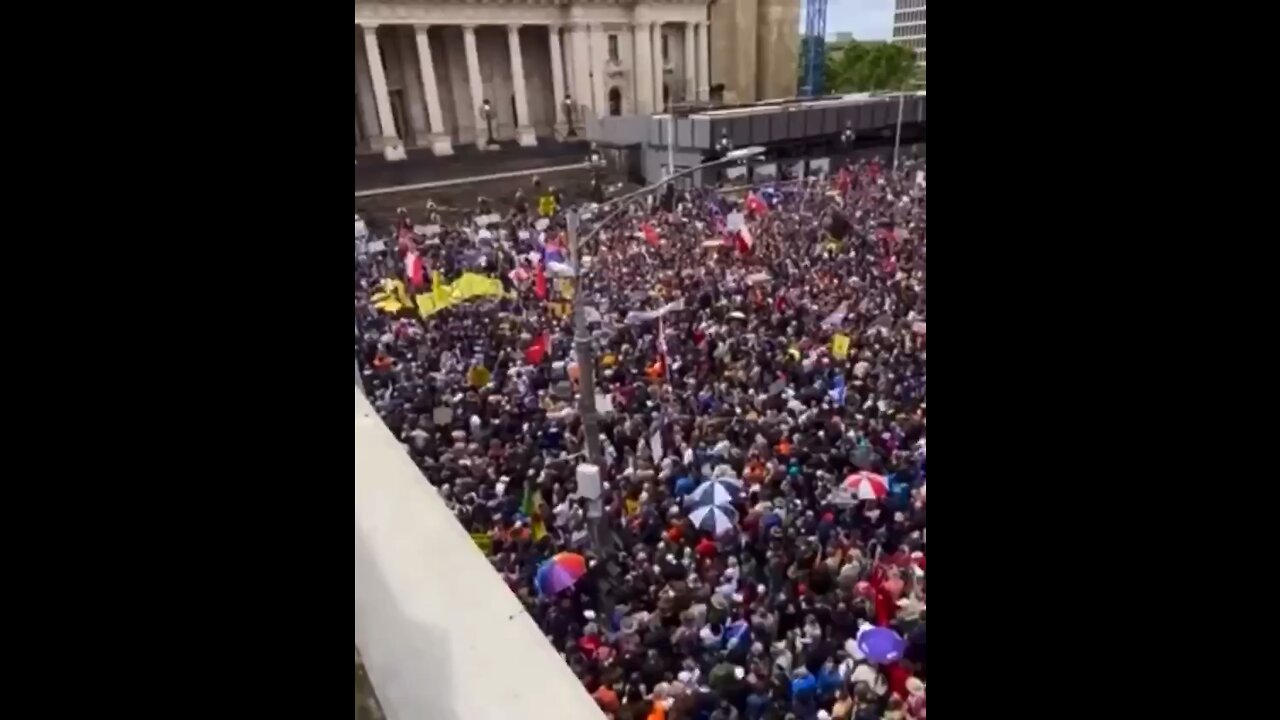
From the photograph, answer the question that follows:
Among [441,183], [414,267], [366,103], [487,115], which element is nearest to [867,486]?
[487,115]

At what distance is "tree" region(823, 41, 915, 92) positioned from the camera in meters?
6.78

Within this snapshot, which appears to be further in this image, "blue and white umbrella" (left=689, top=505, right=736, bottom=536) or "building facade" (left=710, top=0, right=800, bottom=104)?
"building facade" (left=710, top=0, right=800, bottom=104)

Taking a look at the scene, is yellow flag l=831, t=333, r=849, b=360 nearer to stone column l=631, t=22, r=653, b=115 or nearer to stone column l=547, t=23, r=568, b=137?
stone column l=631, t=22, r=653, b=115

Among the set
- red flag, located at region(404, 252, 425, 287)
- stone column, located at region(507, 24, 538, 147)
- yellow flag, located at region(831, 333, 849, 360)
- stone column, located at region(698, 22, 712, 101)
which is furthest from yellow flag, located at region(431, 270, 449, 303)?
yellow flag, located at region(831, 333, 849, 360)

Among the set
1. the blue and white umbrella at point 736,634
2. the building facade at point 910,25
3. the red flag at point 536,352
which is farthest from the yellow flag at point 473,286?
the building facade at point 910,25

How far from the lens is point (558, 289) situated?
36.2 feet

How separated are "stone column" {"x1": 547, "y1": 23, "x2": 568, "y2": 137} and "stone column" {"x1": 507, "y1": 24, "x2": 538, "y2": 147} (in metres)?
0.31

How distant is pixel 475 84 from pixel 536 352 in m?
3.25

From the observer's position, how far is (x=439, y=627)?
6.43 meters
